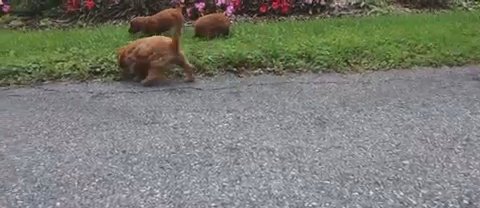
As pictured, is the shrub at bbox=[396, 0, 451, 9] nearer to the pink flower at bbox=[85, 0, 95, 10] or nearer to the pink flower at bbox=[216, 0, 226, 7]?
the pink flower at bbox=[216, 0, 226, 7]

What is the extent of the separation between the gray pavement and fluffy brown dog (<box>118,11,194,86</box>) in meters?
0.14

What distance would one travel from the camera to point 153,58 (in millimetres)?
5449

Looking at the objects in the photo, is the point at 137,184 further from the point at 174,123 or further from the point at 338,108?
the point at 338,108

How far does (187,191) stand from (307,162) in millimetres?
764

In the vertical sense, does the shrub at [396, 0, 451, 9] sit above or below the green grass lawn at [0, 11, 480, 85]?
below

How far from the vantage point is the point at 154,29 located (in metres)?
7.14

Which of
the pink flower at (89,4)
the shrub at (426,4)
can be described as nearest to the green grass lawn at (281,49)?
the pink flower at (89,4)

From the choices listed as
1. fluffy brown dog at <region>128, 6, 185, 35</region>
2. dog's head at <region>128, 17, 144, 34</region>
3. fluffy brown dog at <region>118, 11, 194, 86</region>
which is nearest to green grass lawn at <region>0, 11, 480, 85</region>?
dog's head at <region>128, 17, 144, 34</region>

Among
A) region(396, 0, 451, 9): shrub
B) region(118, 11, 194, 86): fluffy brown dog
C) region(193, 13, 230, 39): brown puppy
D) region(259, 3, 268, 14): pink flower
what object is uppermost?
region(118, 11, 194, 86): fluffy brown dog

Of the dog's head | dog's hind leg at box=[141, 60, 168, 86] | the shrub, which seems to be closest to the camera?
dog's hind leg at box=[141, 60, 168, 86]

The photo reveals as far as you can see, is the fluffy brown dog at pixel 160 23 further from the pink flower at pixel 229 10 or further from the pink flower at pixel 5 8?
the pink flower at pixel 5 8

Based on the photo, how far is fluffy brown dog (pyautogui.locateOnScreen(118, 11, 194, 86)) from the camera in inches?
215

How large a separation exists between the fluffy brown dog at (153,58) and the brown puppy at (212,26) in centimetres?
158

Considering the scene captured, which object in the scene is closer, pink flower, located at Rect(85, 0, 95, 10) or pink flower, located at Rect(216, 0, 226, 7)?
pink flower, located at Rect(216, 0, 226, 7)
